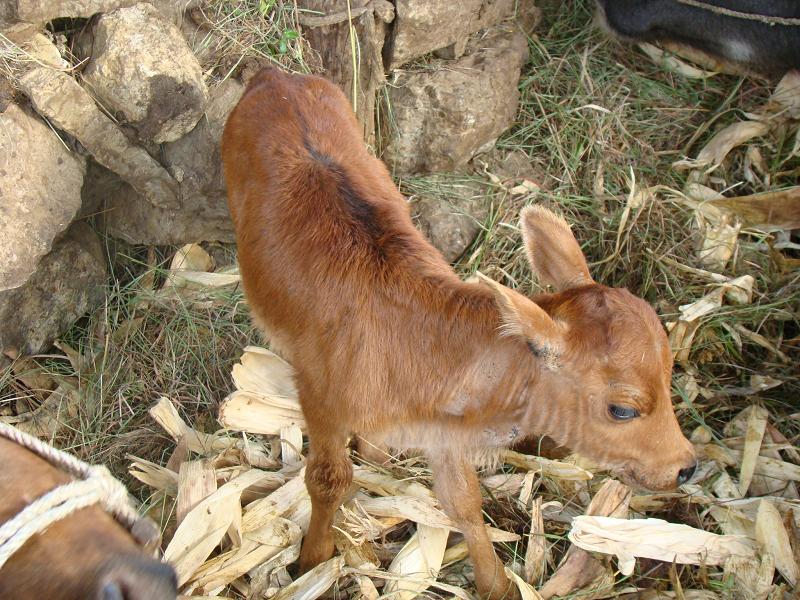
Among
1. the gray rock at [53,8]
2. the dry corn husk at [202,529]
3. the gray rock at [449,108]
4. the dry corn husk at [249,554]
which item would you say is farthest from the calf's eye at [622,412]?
Result: the gray rock at [53,8]

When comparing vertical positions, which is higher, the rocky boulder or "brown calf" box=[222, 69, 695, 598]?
the rocky boulder

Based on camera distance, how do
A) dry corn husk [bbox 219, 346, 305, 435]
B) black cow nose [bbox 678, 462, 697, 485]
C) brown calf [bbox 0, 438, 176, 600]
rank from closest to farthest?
brown calf [bbox 0, 438, 176, 600]
black cow nose [bbox 678, 462, 697, 485]
dry corn husk [bbox 219, 346, 305, 435]

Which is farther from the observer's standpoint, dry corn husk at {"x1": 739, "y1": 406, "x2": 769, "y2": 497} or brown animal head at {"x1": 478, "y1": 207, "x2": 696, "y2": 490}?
dry corn husk at {"x1": 739, "y1": 406, "x2": 769, "y2": 497}

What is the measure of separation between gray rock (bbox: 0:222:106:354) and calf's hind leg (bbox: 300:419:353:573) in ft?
6.59

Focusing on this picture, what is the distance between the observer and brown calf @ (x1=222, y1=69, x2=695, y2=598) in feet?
9.05

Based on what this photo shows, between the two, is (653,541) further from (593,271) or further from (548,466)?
(593,271)

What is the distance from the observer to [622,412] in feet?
9.09

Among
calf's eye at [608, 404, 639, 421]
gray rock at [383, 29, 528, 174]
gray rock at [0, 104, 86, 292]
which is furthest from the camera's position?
gray rock at [383, 29, 528, 174]

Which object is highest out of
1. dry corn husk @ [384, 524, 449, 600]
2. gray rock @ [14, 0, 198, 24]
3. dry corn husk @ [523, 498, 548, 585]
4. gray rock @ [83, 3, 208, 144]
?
gray rock @ [14, 0, 198, 24]

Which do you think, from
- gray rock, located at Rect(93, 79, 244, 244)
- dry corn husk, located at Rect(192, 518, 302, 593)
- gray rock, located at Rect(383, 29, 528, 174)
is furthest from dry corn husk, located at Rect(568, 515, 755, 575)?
gray rock, located at Rect(93, 79, 244, 244)

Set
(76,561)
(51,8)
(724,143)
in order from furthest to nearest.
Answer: (724,143), (51,8), (76,561)

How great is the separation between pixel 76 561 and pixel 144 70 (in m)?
2.97

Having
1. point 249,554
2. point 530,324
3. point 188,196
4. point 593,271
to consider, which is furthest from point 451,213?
point 249,554

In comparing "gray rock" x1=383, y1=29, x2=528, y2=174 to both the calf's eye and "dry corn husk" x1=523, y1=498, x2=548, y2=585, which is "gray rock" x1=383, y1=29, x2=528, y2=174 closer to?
"dry corn husk" x1=523, y1=498, x2=548, y2=585
